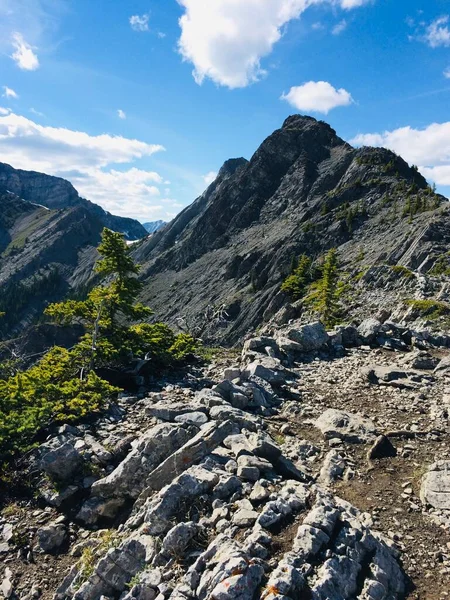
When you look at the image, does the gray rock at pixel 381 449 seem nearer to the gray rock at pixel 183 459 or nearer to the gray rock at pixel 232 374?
the gray rock at pixel 183 459

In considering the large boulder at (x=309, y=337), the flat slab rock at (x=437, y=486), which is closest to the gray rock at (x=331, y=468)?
the flat slab rock at (x=437, y=486)

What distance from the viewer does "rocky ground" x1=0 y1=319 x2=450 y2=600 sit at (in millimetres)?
7199

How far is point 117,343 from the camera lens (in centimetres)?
2014

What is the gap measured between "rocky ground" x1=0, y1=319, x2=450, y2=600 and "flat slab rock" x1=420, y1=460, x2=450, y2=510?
4 centimetres

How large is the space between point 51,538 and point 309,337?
16.7 m

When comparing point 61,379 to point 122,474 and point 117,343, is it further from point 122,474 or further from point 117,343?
point 122,474

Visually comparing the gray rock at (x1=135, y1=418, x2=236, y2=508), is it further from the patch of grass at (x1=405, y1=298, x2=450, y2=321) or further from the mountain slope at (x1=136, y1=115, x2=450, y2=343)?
the mountain slope at (x1=136, y1=115, x2=450, y2=343)

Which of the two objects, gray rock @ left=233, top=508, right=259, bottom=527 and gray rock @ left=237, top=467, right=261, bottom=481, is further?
gray rock @ left=237, top=467, right=261, bottom=481

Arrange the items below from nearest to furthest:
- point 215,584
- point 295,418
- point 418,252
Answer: point 215,584, point 295,418, point 418,252

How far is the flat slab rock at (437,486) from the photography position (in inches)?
374

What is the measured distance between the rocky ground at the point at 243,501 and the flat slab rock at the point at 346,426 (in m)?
0.05

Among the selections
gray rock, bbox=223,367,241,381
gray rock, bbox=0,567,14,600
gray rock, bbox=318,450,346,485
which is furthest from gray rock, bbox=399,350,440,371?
gray rock, bbox=0,567,14,600

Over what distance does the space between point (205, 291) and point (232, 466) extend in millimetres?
105595

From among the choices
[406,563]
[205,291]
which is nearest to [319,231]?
[205,291]
